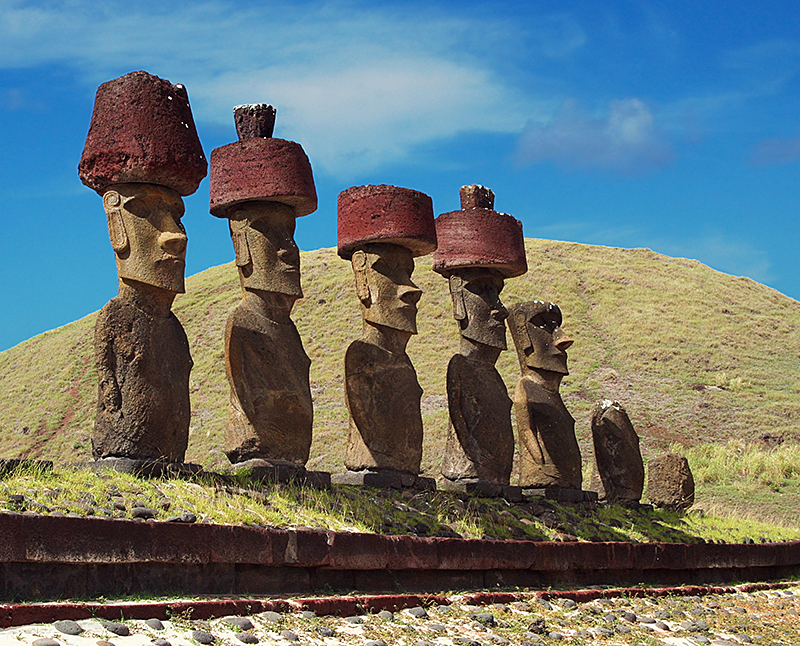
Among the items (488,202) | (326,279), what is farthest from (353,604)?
(326,279)

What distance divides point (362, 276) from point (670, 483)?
6891 millimetres

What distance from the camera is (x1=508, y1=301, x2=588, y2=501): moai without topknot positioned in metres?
13.5

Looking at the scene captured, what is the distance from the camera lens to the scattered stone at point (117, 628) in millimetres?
5824

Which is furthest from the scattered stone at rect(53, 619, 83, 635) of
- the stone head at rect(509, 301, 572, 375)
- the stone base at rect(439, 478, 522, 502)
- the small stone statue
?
the stone head at rect(509, 301, 572, 375)

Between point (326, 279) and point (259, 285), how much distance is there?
31.5 meters

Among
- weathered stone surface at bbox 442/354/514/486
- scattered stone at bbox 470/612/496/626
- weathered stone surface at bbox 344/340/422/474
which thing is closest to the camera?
scattered stone at bbox 470/612/496/626

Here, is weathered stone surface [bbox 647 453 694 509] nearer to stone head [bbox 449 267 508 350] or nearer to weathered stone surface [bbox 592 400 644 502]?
weathered stone surface [bbox 592 400 644 502]

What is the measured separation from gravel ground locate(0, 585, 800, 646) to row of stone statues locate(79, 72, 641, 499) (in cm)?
229

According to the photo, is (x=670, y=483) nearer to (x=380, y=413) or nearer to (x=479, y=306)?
(x=479, y=306)

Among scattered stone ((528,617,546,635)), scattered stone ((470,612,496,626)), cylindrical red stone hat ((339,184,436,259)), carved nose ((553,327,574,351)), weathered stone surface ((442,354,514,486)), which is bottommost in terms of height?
scattered stone ((528,617,546,635))

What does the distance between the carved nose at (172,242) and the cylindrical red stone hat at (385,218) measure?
301 cm

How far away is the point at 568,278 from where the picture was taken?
139 feet

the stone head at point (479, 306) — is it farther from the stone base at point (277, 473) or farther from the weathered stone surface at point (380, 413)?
the stone base at point (277, 473)

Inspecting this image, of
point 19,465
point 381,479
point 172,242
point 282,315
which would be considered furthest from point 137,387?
point 381,479
